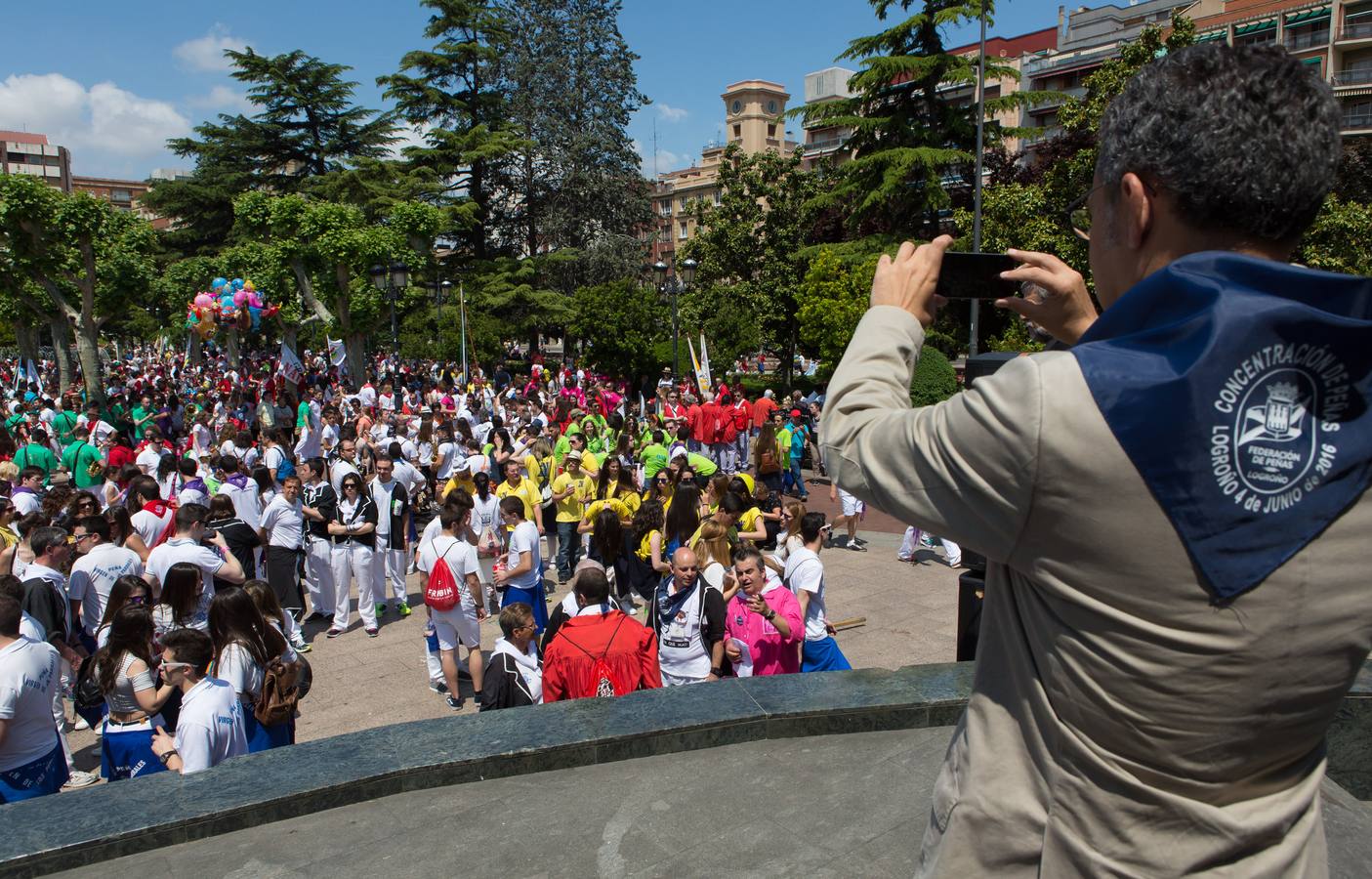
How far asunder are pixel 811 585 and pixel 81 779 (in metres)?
5.35

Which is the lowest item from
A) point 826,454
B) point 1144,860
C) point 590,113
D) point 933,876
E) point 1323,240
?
point 933,876

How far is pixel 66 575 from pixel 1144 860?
8625 millimetres

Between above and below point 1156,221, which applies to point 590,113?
above

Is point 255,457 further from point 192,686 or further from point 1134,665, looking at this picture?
point 1134,665

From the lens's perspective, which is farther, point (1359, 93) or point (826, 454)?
point (1359, 93)

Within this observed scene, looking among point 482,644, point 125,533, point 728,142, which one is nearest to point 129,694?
point 125,533

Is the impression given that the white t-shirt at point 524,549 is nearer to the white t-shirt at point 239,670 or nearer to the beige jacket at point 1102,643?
the white t-shirt at point 239,670

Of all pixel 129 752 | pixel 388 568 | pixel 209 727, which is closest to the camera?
pixel 209 727

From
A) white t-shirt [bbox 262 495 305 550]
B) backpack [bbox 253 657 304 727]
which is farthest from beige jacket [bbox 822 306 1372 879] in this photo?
white t-shirt [bbox 262 495 305 550]

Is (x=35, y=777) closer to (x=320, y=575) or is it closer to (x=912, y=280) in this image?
(x=320, y=575)

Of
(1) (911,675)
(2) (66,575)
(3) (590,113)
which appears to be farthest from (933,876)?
(3) (590,113)

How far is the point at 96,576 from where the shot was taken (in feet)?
24.3

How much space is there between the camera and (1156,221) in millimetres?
1307

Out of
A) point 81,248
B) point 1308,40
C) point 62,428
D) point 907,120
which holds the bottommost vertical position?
point 62,428
